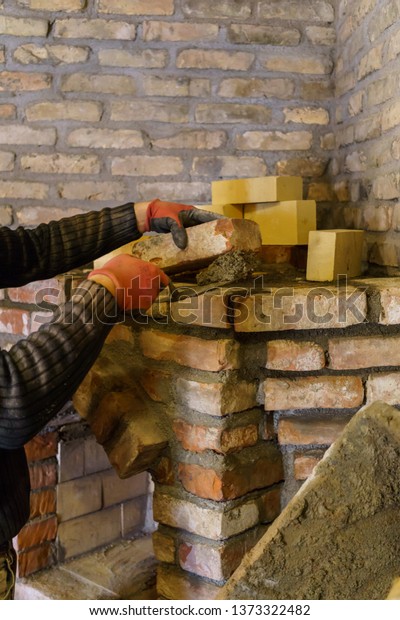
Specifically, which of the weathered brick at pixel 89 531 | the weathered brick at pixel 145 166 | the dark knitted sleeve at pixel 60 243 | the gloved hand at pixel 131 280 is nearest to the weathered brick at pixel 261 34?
the weathered brick at pixel 145 166

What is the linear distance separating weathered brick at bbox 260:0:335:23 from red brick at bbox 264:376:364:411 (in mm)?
1542

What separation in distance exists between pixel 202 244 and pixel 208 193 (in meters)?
0.84

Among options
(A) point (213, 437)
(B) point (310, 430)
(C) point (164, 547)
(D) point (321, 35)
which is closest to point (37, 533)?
(C) point (164, 547)

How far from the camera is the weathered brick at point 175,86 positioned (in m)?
2.42

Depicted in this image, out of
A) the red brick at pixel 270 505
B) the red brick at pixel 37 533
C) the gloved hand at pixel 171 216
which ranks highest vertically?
the gloved hand at pixel 171 216

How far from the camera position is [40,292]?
185 cm

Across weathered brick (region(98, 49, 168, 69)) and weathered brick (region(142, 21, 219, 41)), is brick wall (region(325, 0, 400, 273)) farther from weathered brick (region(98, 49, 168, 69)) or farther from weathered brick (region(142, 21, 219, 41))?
weathered brick (region(98, 49, 168, 69))

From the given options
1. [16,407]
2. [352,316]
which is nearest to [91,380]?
[16,407]

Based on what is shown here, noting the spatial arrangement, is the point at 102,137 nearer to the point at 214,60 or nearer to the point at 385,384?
the point at 214,60

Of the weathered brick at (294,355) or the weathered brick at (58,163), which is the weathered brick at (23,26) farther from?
the weathered brick at (294,355)

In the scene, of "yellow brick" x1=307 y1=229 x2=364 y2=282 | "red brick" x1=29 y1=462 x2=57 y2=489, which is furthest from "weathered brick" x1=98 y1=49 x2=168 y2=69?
"red brick" x1=29 y1=462 x2=57 y2=489

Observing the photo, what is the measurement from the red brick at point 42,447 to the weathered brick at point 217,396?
786 millimetres

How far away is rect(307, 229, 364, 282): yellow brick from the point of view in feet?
6.08
